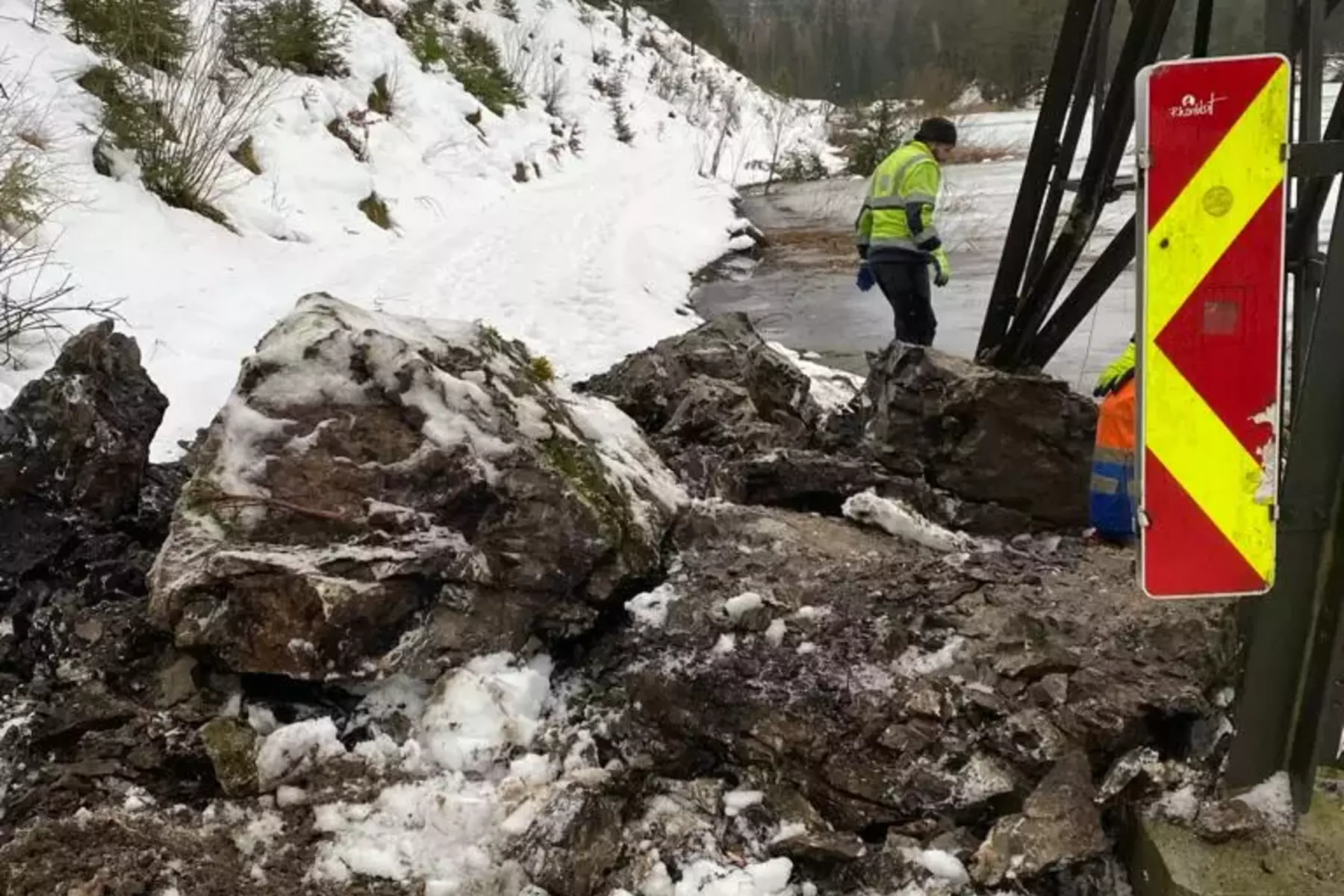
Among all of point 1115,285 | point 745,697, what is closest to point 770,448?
point 745,697

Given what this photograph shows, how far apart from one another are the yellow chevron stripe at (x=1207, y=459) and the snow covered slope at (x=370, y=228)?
3510 millimetres

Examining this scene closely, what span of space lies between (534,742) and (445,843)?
350mm

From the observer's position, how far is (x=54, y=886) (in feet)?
6.14

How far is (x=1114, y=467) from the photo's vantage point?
3.49 m

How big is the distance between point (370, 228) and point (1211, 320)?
8187mm

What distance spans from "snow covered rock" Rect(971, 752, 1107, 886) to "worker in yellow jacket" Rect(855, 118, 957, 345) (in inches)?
154

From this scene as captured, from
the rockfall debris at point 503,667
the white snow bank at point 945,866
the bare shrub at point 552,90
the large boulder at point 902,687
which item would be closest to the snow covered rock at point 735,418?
the rockfall debris at point 503,667

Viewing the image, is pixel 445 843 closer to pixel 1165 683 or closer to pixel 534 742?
pixel 534 742

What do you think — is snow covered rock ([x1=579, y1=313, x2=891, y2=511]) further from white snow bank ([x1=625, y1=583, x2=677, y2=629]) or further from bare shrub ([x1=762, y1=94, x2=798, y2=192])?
bare shrub ([x1=762, y1=94, x2=798, y2=192])

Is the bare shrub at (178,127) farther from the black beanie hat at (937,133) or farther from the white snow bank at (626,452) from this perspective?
the black beanie hat at (937,133)

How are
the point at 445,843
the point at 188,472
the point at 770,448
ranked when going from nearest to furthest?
the point at 445,843
the point at 188,472
the point at 770,448

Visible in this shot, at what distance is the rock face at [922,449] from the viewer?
3.57m

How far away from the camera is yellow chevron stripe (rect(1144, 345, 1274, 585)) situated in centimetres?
176

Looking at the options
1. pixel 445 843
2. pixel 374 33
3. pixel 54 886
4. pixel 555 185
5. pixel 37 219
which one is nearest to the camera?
pixel 54 886
